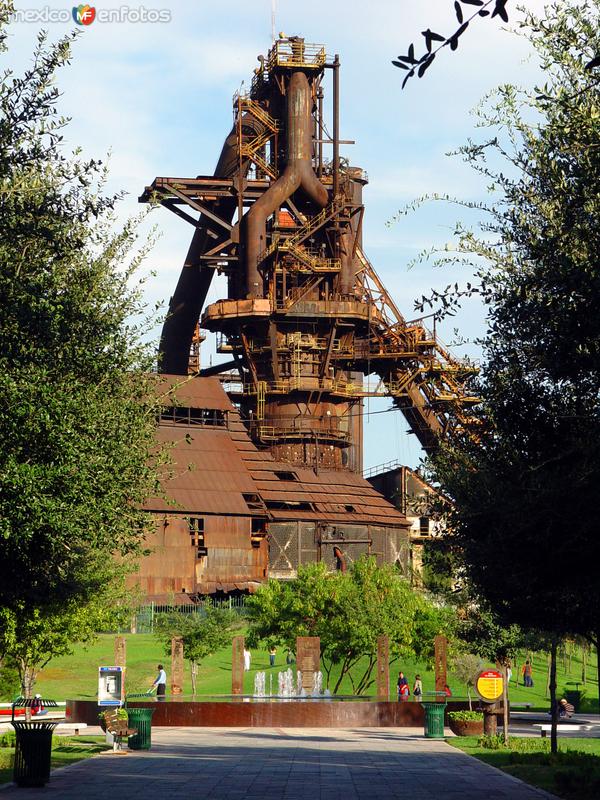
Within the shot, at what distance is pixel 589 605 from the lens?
20297 millimetres

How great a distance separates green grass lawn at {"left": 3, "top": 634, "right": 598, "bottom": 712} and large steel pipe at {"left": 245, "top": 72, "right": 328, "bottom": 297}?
89.7 feet

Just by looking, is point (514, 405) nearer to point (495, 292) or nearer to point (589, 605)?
point (495, 292)

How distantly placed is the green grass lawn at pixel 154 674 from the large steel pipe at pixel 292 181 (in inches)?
1077

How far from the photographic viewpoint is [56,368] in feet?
68.7

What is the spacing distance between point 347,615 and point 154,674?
10259mm

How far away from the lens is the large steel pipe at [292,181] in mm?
87812

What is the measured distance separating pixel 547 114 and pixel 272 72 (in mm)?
76131

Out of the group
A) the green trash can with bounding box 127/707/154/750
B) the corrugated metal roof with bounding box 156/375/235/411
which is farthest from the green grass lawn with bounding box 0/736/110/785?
the corrugated metal roof with bounding box 156/375/235/411

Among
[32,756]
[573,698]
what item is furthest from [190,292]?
[32,756]

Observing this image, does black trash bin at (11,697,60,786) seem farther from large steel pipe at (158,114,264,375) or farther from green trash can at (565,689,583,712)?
large steel pipe at (158,114,264,375)

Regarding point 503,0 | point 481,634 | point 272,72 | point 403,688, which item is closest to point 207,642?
point 403,688

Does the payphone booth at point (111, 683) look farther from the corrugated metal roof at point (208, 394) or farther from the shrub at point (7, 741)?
the corrugated metal roof at point (208, 394)

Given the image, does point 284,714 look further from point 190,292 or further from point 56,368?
point 190,292

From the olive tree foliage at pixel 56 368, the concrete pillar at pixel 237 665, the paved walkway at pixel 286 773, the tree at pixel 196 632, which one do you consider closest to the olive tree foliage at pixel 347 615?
the tree at pixel 196 632
